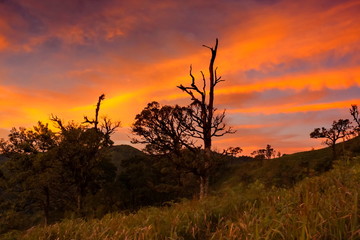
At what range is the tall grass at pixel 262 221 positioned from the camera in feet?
9.45

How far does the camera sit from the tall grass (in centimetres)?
288

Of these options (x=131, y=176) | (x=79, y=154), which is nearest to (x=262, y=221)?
(x=79, y=154)

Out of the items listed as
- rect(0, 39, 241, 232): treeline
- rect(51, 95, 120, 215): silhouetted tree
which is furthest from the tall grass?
rect(51, 95, 120, 215): silhouetted tree

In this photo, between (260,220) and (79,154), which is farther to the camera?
(79,154)

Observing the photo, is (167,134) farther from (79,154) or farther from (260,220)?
(260,220)

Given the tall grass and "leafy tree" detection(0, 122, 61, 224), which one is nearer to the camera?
the tall grass

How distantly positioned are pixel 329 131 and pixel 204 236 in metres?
72.7

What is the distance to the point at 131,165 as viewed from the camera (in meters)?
50.5

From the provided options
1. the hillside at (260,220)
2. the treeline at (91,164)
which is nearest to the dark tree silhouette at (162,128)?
the treeline at (91,164)

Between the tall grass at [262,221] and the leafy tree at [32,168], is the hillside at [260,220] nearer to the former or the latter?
the tall grass at [262,221]

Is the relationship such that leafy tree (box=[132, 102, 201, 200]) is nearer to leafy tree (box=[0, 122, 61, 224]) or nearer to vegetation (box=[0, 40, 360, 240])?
vegetation (box=[0, 40, 360, 240])

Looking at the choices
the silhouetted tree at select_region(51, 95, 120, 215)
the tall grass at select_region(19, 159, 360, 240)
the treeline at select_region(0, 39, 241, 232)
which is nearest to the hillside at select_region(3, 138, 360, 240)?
the tall grass at select_region(19, 159, 360, 240)

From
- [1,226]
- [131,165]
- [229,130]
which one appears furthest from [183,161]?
[131,165]

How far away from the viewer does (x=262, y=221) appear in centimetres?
369
